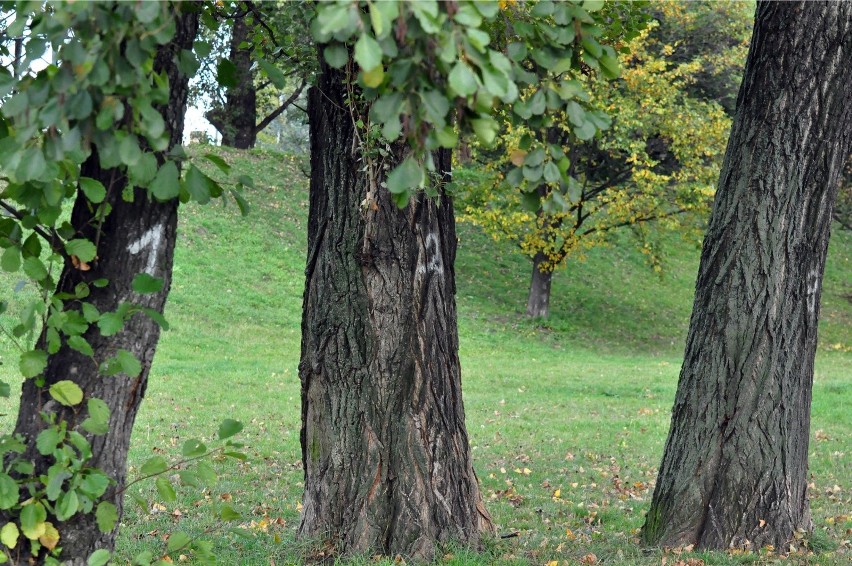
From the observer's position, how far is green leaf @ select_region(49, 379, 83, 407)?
2689 millimetres

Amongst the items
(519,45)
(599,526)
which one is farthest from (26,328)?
(599,526)

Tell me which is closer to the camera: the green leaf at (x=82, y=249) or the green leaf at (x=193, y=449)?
the green leaf at (x=82, y=249)

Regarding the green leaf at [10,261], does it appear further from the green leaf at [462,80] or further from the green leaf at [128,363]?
the green leaf at [462,80]

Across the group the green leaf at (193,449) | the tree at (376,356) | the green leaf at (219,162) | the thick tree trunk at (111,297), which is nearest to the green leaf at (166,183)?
the green leaf at (219,162)

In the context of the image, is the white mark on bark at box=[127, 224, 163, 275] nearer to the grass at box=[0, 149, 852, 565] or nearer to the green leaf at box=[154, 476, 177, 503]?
the green leaf at box=[154, 476, 177, 503]

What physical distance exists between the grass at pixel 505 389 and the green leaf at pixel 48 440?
1.85 ft

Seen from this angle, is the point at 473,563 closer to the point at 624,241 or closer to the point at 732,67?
the point at 732,67

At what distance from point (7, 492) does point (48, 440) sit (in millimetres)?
199

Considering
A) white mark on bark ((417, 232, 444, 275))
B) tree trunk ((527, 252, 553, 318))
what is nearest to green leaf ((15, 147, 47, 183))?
white mark on bark ((417, 232, 444, 275))

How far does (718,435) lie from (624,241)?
25.1m

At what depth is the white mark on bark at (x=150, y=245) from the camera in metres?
2.96

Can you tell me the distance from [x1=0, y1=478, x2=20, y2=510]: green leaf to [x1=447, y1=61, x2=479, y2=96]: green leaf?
1.82 metres

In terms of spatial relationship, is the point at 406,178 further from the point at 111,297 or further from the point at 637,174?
the point at 637,174

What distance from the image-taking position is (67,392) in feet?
8.85
